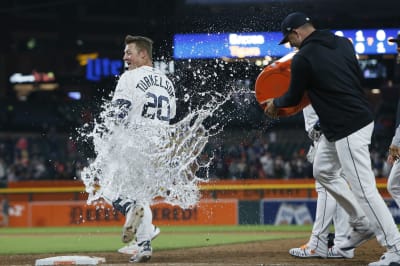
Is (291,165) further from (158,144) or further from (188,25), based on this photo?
(158,144)

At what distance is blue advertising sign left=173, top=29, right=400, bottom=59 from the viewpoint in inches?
685

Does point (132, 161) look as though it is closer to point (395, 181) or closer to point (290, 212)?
point (395, 181)

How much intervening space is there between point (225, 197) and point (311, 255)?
10.1 meters

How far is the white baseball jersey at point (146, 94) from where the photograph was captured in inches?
287

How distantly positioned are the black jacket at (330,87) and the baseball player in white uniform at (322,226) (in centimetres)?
113

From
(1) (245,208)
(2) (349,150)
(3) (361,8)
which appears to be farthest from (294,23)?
(3) (361,8)

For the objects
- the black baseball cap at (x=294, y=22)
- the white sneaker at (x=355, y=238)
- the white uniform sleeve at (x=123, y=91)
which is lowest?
the white sneaker at (x=355, y=238)

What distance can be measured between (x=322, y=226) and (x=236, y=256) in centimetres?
95

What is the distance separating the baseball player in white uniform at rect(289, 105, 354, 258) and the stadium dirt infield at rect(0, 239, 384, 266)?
0.12m

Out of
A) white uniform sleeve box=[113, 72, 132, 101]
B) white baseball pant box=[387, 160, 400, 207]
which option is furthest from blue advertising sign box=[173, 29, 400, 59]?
white uniform sleeve box=[113, 72, 132, 101]

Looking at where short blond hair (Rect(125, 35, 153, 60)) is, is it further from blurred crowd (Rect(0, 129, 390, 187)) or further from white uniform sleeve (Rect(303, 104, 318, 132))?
blurred crowd (Rect(0, 129, 390, 187))

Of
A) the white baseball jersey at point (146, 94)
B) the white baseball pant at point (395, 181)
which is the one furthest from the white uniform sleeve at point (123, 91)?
the white baseball pant at point (395, 181)

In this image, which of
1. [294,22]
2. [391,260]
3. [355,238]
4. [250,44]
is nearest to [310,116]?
[355,238]

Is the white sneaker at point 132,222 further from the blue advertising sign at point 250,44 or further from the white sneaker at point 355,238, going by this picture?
the blue advertising sign at point 250,44
